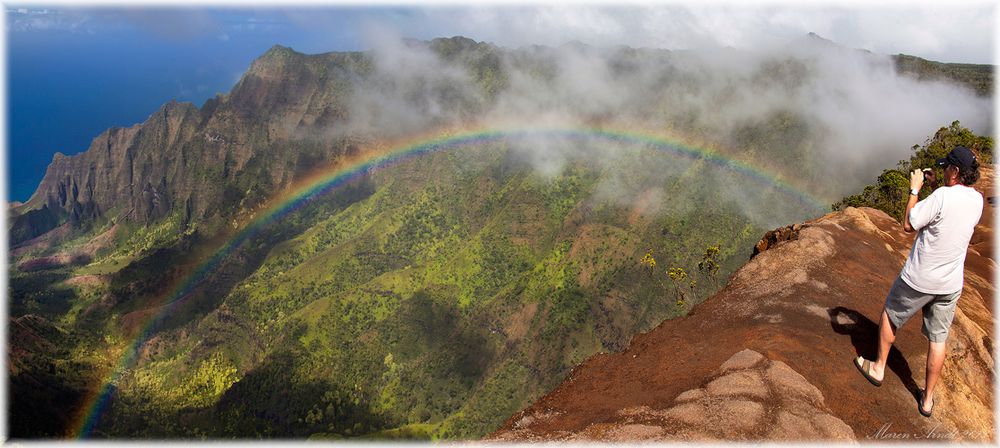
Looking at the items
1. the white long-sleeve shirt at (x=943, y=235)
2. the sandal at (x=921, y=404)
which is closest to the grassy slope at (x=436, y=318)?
the sandal at (x=921, y=404)

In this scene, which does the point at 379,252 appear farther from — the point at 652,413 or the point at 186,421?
the point at 652,413

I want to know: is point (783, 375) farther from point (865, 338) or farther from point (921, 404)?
point (865, 338)

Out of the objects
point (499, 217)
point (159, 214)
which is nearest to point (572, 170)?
point (499, 217)

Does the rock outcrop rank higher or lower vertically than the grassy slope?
higher

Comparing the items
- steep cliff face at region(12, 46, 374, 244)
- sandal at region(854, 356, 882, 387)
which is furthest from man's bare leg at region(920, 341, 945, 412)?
steep cliff face at region(12, 46, 374, 244)

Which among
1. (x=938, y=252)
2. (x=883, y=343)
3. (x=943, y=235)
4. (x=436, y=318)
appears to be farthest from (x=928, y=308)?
(x=436, y=318)

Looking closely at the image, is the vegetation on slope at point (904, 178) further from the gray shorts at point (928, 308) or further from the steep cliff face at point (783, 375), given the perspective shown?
the gray shorts at point (928, 308)

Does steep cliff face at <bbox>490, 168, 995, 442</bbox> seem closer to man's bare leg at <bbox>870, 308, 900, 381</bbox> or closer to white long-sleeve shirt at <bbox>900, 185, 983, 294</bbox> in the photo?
man's bare leg at <bbox>870, 308, 900, 381</bbox>

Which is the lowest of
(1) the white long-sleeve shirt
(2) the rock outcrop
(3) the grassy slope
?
(3) the grassy slope
